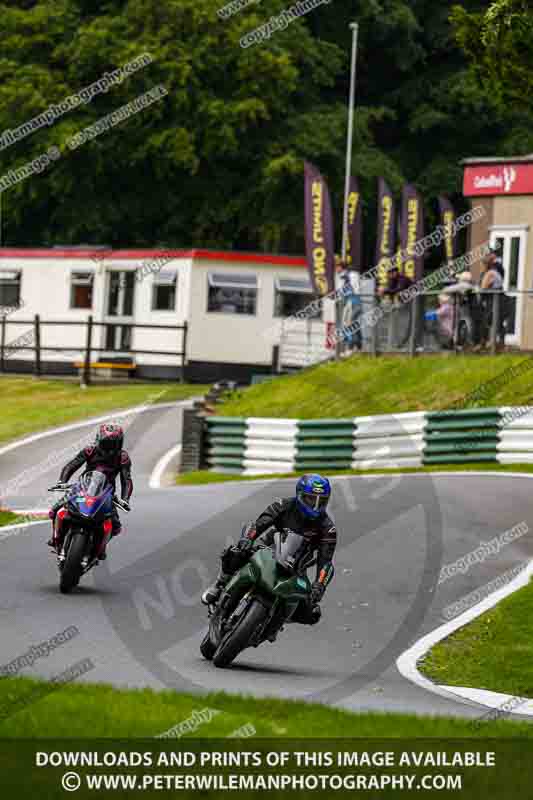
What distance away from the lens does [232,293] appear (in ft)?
140

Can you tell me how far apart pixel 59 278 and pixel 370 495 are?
960 inches

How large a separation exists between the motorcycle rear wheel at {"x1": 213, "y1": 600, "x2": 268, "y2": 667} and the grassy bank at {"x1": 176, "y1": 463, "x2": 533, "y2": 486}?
1223cm

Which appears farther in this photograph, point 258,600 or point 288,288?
point 288,288

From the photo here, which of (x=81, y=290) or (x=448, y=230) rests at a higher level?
(x=448, y=230)

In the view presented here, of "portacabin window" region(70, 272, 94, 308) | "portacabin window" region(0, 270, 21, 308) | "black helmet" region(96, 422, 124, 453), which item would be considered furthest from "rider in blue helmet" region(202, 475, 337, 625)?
"portacabin window" region(0, 270, 21, 308)

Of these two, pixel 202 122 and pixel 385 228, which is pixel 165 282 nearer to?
pixel 385 228

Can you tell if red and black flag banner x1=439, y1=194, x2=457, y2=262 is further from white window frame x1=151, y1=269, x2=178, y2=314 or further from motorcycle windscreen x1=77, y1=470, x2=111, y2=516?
motorcycle windscreen x1=77, y1=470, x2=111, y2=516

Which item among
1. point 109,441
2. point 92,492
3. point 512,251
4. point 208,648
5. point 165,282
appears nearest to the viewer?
point 208,648

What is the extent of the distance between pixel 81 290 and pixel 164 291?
95.8 inches

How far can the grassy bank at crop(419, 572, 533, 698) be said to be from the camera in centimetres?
1219

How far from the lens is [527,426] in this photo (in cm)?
2344

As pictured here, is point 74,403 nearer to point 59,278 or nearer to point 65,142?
point 59,278

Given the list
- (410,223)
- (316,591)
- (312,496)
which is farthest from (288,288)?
(316,591)

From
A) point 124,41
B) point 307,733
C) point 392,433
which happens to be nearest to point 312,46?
point 124,41
